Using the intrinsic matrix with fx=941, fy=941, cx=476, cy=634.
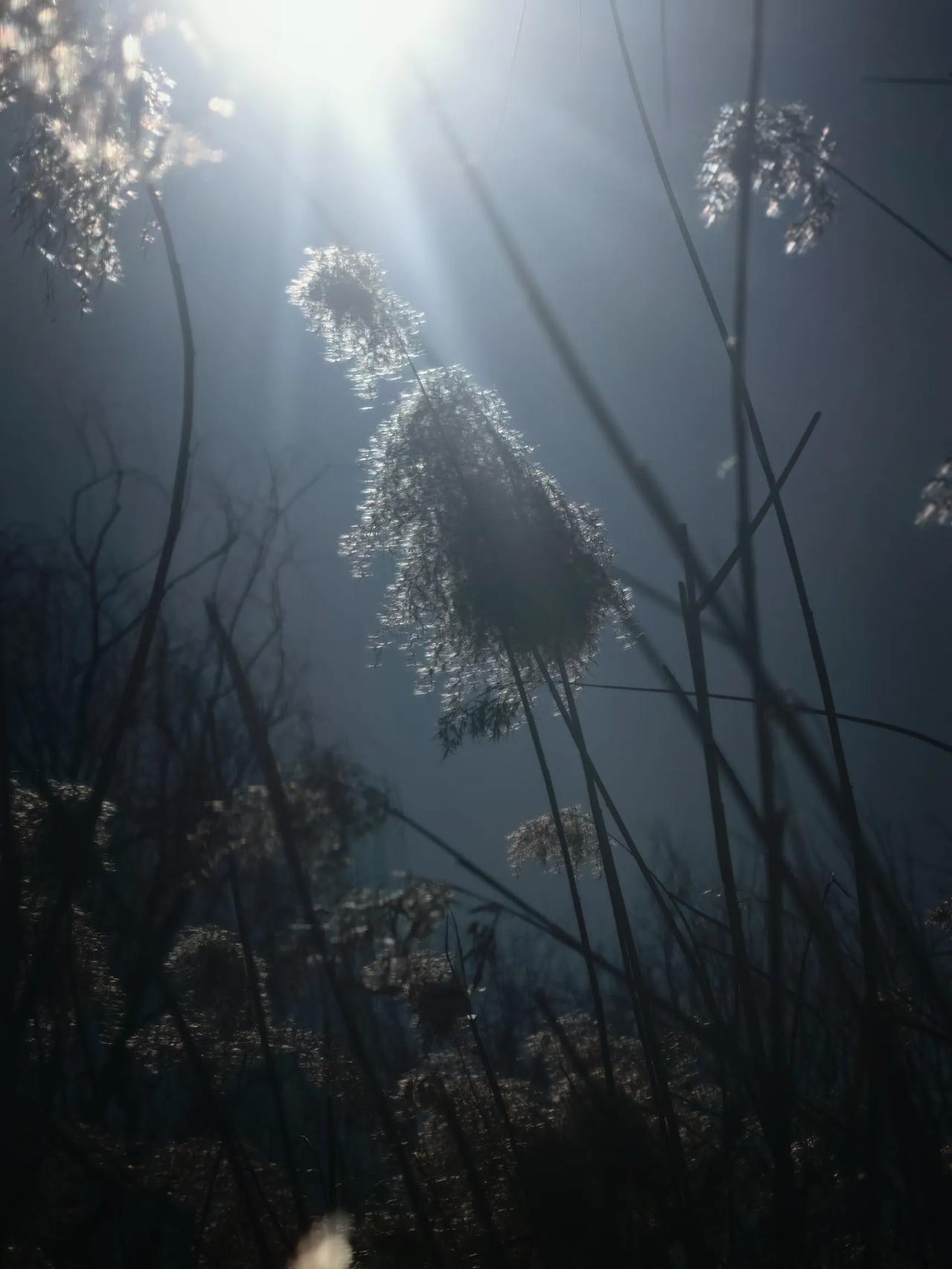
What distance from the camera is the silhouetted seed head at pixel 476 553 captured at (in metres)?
2.23

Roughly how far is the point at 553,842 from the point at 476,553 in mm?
843

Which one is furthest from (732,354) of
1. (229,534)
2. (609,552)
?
(229,534)

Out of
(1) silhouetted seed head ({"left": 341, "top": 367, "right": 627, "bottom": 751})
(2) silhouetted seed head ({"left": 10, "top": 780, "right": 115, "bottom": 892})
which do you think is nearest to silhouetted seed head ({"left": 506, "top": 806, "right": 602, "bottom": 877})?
(1) silhouetted seed head ({"left": 341, "top": 367, "right": 627, "bottom": 751})

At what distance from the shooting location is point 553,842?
100.0 inches

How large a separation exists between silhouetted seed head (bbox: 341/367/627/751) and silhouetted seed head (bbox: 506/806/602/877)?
307mm

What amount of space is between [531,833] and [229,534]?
7.92 metres

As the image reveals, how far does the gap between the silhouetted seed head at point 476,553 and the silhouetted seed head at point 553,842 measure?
307 mm

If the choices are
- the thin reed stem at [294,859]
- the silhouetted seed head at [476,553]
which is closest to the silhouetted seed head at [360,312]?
the silhouetted seed head at [476,553]

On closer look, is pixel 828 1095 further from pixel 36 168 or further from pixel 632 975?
pixel 36 168

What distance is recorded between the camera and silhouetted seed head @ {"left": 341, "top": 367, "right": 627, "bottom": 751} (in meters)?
2.23

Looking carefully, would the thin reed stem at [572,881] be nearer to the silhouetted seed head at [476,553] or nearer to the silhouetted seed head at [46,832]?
the silhouetted seed head at [476,553]

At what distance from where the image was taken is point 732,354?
1.62 meters

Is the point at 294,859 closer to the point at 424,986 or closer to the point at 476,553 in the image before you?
the point at 424,986

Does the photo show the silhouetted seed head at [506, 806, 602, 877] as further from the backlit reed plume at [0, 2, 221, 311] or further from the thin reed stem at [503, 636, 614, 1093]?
the backlit reed plume at [0, 2, 221, 311]
